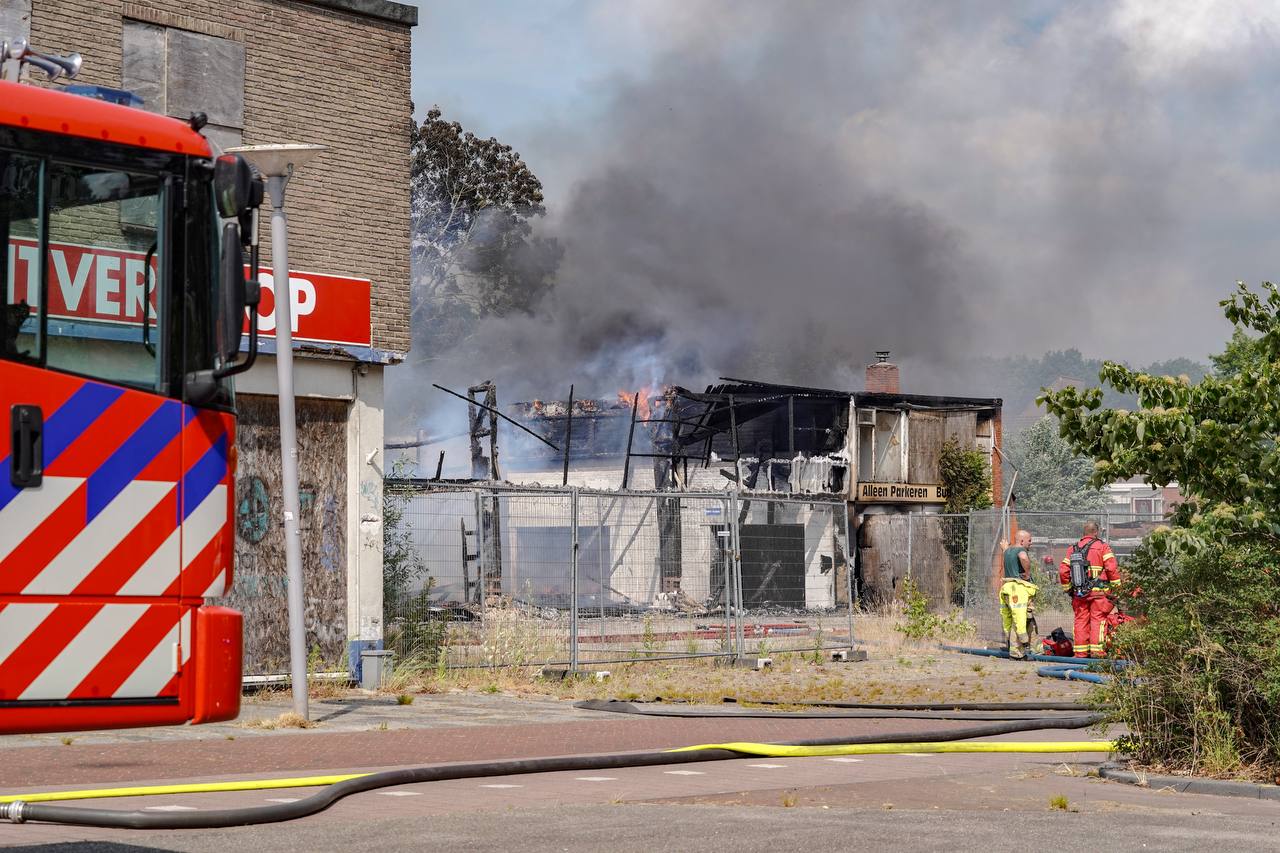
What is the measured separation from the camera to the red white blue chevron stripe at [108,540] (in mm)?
5426

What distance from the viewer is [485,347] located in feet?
167

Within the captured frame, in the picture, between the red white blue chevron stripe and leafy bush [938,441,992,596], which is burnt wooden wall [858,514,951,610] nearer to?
leafy bush [938,441,992,596]

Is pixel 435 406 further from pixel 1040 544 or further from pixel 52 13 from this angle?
pixel 52 13

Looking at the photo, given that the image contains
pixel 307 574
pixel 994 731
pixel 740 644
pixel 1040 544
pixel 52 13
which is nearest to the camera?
pixel 994 731

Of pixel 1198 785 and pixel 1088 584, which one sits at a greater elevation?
pixel 1088 584

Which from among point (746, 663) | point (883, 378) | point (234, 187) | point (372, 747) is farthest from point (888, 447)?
point (234, 187)

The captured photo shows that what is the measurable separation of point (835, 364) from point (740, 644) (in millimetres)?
46286

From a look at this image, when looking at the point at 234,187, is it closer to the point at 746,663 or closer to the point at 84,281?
the point at 84,281

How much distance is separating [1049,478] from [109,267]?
77643 millimetres

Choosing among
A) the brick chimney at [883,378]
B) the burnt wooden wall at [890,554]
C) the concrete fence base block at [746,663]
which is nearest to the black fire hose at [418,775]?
the concrete fence base block at [746,663]

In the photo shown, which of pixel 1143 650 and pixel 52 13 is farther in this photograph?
pixel 52 13

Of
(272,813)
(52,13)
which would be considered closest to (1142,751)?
(272,813)

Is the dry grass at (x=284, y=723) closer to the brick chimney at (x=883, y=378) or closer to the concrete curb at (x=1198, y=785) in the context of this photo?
the concrete curb at (x=1198, y=785)

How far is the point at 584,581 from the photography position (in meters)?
17.5
